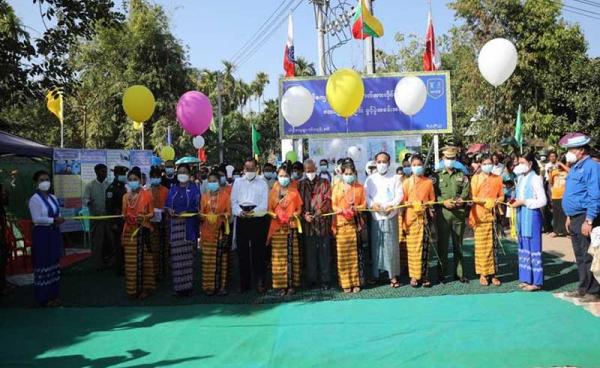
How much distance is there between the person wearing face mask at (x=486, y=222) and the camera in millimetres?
6277

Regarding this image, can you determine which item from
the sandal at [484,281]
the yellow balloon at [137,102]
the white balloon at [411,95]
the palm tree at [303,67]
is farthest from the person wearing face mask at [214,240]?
the palm tree at [303,67]

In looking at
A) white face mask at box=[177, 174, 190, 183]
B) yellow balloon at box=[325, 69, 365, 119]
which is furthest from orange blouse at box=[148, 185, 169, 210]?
yellow balloon at box=[325, 69, 365, 119]

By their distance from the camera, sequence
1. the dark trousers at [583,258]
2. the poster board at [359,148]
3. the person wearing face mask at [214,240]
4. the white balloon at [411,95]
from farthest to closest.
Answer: the poster board at [359,148] < the white balloon at [411,95] < the person wearing face mask at [214,240] < the dark trousers at [583,258]

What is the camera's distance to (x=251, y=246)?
6.48 m

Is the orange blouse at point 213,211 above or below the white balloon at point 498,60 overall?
below

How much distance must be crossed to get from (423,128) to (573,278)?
3.92m

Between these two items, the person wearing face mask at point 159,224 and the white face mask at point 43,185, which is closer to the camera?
the white face mask at point 43,185

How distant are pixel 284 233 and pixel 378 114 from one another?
4.08 m

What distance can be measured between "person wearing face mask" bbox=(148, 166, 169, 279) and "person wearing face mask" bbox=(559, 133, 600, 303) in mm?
4947

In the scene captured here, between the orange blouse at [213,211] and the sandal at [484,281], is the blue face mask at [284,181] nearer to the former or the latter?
the orange blouse at [213,211]

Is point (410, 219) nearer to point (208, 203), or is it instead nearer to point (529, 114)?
point (208, 203)

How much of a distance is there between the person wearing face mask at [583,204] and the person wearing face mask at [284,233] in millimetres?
3060

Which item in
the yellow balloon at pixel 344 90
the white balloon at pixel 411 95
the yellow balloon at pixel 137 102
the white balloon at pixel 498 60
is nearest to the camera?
the white balloon at pixel 498 60

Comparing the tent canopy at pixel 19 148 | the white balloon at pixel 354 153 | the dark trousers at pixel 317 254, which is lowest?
the dark trousers at pixel 317 254
